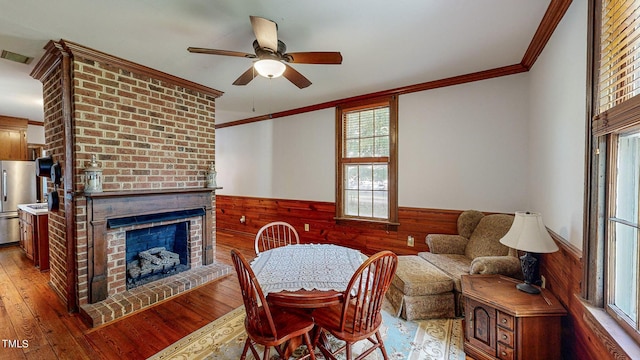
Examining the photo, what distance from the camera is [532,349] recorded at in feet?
5.48

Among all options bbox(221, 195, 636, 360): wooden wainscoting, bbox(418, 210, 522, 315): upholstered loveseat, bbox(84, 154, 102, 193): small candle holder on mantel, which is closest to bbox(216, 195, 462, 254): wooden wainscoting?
bbox(221, 195, 636, 360): wooden wainscoting

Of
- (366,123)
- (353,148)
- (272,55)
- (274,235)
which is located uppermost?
(272,55)

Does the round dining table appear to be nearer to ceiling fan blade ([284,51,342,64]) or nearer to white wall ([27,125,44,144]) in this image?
ceiling fan blade ([284,51,342,64])

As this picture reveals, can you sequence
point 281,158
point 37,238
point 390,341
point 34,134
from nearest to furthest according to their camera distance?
1. point 390,341
2. point 37,238
3. point 281,158
4. point 34,134

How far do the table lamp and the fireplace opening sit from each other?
3.50m

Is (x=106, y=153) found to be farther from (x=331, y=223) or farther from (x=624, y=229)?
(x=624, y=229)

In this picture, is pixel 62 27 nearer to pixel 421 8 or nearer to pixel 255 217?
pixel 421 8

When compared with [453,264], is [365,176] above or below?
above

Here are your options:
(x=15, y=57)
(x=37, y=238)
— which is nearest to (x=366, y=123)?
(x=15, y=57)

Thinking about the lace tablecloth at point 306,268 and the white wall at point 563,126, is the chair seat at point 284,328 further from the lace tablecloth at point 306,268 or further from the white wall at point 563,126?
the white wall at point 563,126

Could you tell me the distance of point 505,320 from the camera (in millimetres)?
1729

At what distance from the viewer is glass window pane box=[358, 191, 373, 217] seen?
3.96 metres

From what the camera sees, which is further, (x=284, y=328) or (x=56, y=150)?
(x=56, y=150)

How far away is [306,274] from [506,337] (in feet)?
4.60
